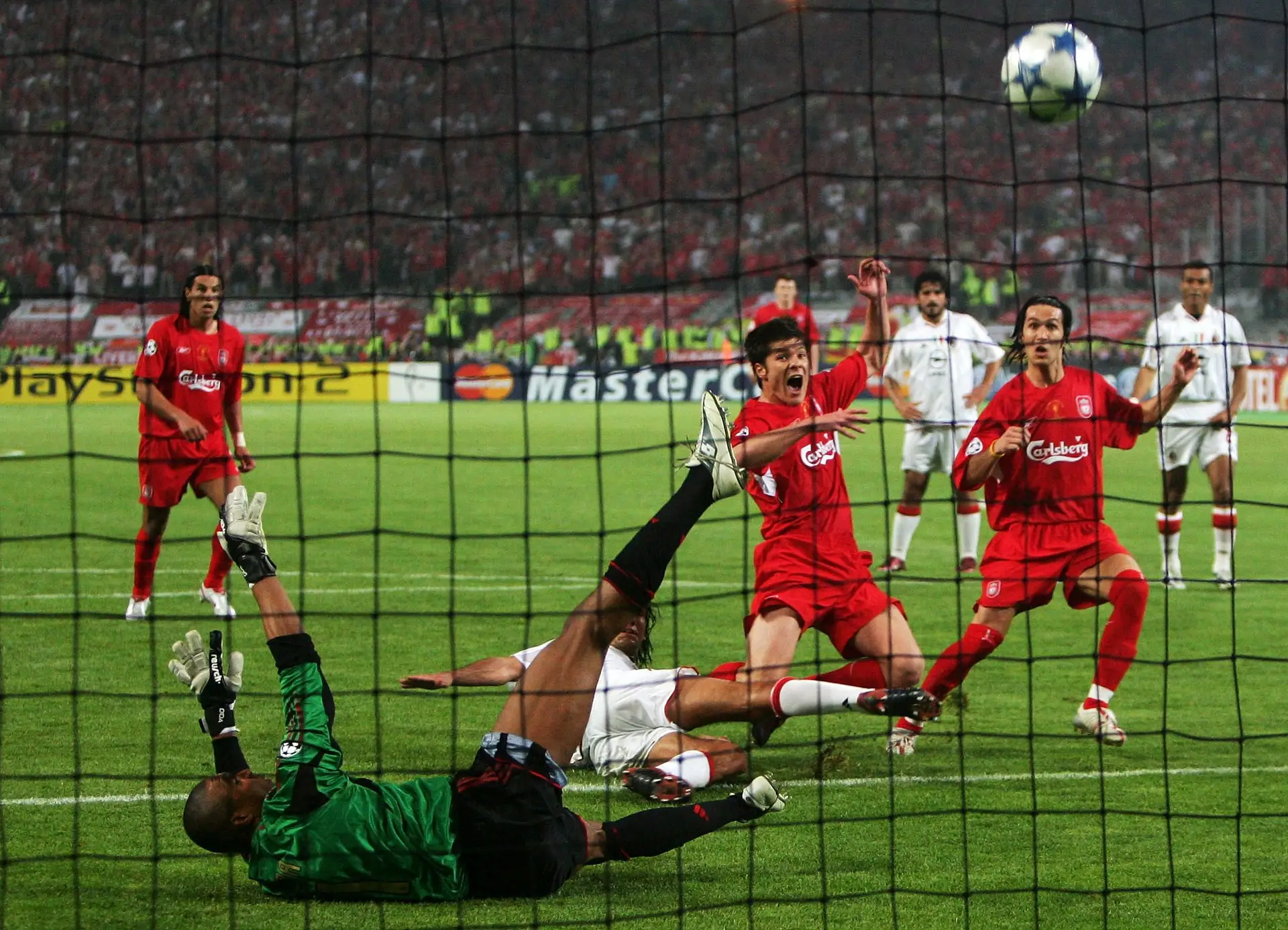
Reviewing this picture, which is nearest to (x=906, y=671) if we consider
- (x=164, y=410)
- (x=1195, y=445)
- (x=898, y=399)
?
(x=164, y=410)

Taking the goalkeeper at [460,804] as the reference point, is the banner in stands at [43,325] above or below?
above

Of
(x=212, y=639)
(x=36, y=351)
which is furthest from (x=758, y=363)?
(x=36, y=351)

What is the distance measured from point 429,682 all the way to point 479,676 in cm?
34

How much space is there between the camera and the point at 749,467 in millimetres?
5281

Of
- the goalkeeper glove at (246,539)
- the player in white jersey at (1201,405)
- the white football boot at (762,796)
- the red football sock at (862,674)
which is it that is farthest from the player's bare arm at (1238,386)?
the goalkeeper glove at (246,539)

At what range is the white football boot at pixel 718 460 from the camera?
→ 16.3 ft

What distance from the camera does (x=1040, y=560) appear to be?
6.32 meters

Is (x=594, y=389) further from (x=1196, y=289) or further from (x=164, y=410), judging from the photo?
(x=164, y=410)

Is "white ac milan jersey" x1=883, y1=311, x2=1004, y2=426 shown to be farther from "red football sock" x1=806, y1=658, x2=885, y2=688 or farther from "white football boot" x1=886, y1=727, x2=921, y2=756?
"red football sock" x1=806, y1=658, x2=885, y2=688

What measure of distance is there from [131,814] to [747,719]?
2126 millimetres

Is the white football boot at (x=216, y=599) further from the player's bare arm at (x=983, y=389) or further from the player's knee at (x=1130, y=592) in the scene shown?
the player's bare arm at (x=983, y=389)

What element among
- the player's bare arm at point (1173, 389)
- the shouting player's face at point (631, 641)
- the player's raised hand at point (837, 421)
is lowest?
the shouting player's face at point (631, 641)

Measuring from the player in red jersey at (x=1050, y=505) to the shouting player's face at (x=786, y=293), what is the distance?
230 inches

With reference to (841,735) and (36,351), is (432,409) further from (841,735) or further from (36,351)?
(841,735)
